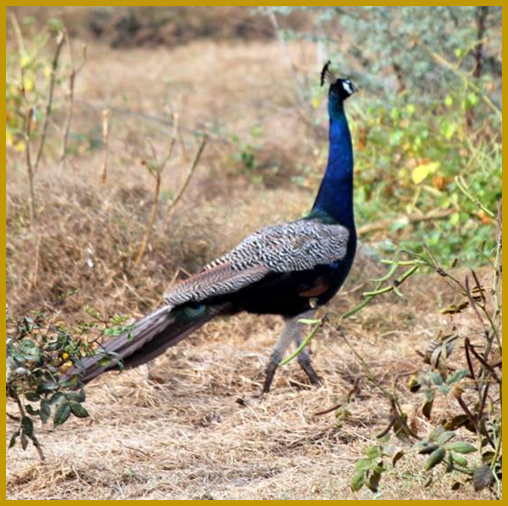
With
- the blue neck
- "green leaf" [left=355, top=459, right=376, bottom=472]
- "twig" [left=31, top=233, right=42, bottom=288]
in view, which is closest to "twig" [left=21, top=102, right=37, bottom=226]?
"twig" [left=31, top=233, right=42, bottom=288]

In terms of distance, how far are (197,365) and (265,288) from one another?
1.74 ft

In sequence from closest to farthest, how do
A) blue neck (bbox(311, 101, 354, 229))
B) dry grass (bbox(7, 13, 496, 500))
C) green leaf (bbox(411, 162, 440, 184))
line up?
dry grass (bbox(7, 13, 496, 500))
blue neck (bbox(311, 101, 354, 229))
green leaf (bbox(411, 162, 440, 184))

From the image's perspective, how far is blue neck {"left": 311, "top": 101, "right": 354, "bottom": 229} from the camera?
A: 5.16m

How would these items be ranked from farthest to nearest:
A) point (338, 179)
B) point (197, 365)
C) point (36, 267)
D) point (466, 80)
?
point (466, 80), point (36, 267), point (338, 179), point (197, 365)

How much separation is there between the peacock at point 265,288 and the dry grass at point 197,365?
9.9 inches

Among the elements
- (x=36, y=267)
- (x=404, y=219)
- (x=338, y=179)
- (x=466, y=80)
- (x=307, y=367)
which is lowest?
(x=404, y=219)

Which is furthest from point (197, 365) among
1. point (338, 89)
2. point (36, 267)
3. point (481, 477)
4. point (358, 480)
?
point (481, 477)

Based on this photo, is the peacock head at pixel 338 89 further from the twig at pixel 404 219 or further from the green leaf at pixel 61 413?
the green leaf at pixel 61 413

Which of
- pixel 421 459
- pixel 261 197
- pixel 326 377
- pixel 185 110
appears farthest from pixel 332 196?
pixel 185 110

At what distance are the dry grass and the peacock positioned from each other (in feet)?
0.82

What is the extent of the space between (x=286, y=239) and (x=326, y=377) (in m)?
0.60

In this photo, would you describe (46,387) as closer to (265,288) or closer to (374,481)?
(374,481)

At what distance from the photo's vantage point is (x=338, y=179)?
17.1 ft

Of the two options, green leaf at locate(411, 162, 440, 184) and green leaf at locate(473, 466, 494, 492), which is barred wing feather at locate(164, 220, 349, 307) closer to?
green leaf at locate(411, 162, 440, 184)
